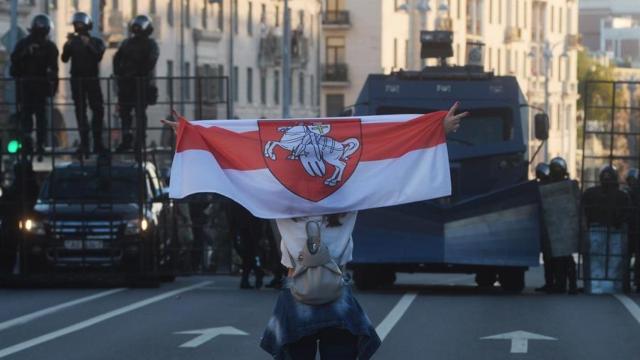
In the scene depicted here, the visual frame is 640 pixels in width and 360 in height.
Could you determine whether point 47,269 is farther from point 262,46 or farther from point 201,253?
point 262,46

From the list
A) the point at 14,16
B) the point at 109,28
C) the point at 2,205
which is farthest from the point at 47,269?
the point at 109,28

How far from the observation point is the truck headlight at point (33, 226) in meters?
28.2

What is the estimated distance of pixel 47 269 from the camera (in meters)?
28.5

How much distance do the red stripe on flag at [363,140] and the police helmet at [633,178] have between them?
1574cm

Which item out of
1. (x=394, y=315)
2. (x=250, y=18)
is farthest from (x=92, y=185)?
(x=250, y=18)

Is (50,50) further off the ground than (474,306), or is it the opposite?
(50,50)

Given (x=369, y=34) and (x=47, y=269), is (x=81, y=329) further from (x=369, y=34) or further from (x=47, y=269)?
(x=369, y=34)

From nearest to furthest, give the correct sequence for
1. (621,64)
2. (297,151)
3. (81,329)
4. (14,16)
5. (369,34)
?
(297,151)
(81,329)
(14,16)
(369,34)
(621,64)

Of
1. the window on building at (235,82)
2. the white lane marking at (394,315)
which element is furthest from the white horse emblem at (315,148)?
the window on building at (235,82)

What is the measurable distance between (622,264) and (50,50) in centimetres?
870

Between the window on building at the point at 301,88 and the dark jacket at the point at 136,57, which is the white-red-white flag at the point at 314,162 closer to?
the dark jacket at the point at 136,57

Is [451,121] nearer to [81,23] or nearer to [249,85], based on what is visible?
[81,23]

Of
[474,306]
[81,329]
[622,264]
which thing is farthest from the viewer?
[622,264]

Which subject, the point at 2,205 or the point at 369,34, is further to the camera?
the point at 369,34
